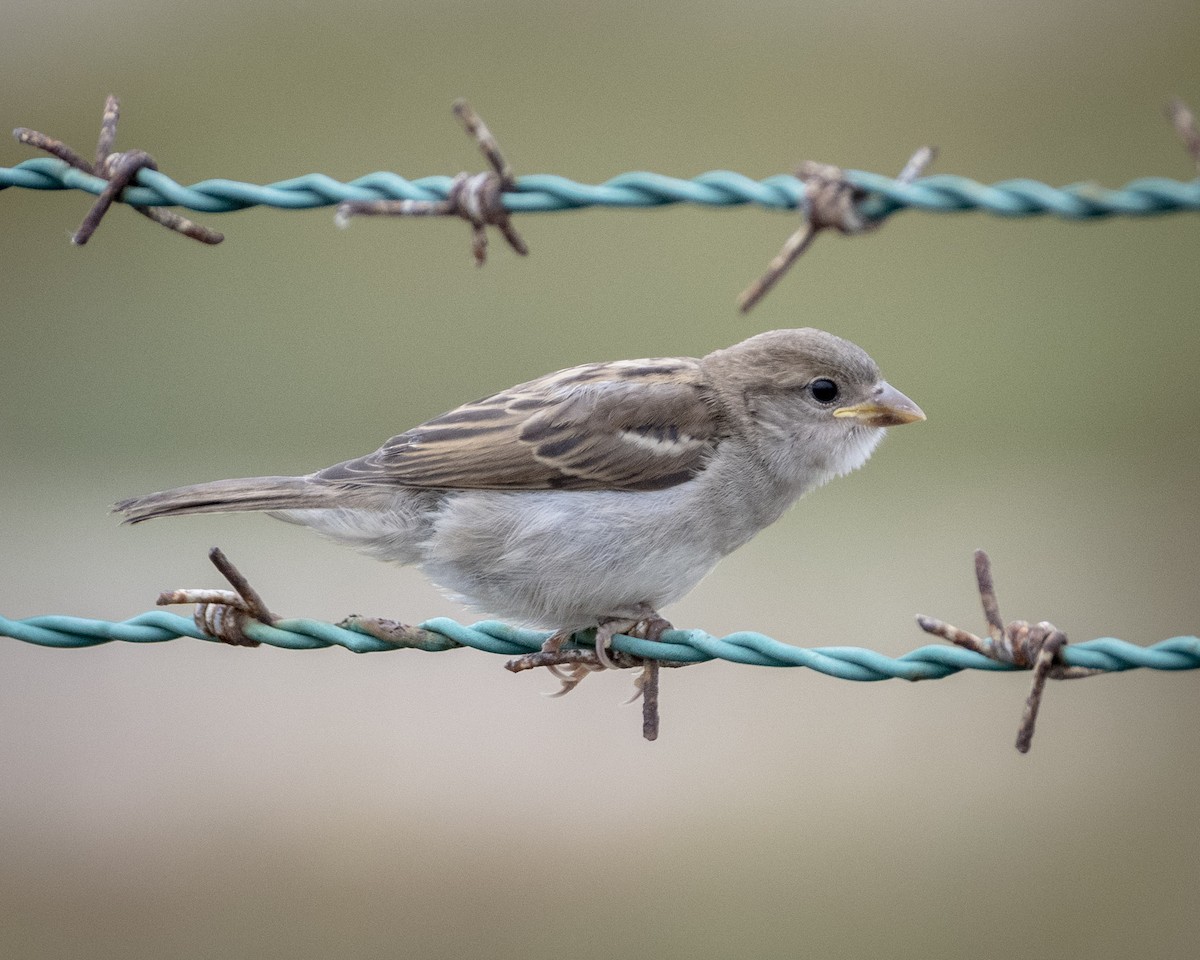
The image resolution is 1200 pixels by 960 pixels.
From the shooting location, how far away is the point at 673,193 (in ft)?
11.4

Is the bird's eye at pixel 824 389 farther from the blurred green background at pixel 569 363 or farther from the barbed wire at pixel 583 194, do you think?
the blurred green background at pixel 569 363

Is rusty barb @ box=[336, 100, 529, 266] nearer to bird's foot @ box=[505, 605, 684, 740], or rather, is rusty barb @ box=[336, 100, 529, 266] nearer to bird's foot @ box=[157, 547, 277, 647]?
bird's foot @ box=[157, 547, 277, 647]

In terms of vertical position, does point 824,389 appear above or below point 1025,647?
above

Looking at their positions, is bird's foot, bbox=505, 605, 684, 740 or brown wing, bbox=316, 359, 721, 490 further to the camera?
brown wing, bbox=316, 359, 721, 490

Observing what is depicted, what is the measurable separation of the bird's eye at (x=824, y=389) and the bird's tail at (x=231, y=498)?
174 centimetres

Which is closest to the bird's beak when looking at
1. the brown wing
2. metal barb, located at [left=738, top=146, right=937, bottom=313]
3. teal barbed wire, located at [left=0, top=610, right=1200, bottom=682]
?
the brown wing

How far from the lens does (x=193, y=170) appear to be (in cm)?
1459

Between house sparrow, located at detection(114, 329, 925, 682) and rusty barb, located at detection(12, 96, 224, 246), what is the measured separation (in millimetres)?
1118

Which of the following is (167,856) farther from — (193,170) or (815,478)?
(193,170)

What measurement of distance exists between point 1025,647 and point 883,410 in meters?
1.69

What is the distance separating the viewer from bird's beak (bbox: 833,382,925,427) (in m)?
5.02

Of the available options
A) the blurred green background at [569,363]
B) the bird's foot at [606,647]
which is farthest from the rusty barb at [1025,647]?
the blurred green background at [569,363]

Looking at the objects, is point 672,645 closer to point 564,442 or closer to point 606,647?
point 606,647

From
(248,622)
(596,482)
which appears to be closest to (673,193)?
(596,482)
